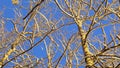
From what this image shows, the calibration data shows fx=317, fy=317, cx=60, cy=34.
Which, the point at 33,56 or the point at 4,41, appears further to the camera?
the point at 4,41

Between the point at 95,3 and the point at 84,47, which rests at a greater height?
the point at 95,3

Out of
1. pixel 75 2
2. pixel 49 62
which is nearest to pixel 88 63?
pixel 49 62

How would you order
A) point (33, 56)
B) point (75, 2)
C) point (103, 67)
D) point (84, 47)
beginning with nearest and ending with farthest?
point (103, 67) < point (84, 47) < point (75, 2) < point (33, 56)

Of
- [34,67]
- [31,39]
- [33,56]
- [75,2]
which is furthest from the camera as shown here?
[33,56]

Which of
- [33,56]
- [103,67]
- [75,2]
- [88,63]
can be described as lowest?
[103,67]

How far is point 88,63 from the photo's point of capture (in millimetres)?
3814

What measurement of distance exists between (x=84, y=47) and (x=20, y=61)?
7.08ft

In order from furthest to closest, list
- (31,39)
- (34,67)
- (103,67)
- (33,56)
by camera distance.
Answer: (33,56) → (34,67) → (31,39) → (103,67)

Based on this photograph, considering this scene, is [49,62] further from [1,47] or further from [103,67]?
[1,47]

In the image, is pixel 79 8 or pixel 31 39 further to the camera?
pixel 79 8

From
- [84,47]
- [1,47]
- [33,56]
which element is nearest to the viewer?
[84,47]

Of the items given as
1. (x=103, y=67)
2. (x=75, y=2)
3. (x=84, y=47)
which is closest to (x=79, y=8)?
(x=75, y=2)

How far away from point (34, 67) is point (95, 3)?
1339mm

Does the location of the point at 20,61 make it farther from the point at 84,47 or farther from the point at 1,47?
the point at 84,47
